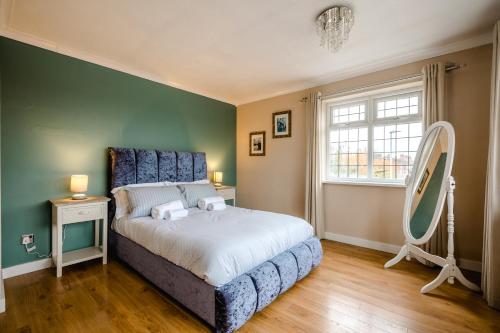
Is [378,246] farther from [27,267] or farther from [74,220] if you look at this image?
[27,267]

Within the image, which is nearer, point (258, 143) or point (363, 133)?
point (363, 133)

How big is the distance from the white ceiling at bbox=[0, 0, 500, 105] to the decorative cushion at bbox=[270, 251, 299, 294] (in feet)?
7.41

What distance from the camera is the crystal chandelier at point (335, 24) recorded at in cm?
204

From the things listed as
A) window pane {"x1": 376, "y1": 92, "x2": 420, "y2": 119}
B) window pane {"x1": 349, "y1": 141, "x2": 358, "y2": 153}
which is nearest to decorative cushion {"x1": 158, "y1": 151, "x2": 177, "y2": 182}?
window pane {"x1": 349, "y1": 141, "x2": 358, "y2": 153}

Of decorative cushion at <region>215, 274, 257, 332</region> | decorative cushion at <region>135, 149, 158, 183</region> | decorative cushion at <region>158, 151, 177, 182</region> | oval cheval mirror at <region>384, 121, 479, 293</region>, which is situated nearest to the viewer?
decorative cushion at <region>215, 274, 257, 332</region>

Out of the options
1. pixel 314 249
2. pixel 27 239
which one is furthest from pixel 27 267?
pixel 314 249

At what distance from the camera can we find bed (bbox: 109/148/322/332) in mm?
1647

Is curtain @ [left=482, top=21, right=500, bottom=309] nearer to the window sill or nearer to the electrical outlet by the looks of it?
the window sill

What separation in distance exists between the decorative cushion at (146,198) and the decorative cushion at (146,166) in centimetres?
33

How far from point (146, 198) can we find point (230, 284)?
166cm

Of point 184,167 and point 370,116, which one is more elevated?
point 370,116

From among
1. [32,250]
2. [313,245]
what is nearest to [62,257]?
[32,250]

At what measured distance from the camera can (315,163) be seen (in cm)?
369

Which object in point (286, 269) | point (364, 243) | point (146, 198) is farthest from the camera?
point (364, 243)
